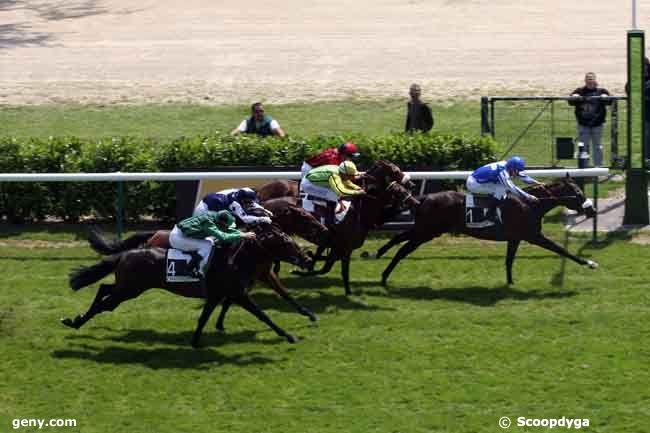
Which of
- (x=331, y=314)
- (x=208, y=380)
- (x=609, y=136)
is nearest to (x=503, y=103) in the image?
(x=609, y=136)

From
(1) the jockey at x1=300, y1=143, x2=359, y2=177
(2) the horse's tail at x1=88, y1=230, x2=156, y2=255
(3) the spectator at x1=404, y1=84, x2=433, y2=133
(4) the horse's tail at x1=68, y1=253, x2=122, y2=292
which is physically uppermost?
(3) the spectator at x1=404, y1=84, x2=433, y2=133

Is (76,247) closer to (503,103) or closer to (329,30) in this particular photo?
(503,103)

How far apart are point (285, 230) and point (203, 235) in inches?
64.2

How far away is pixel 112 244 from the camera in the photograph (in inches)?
480

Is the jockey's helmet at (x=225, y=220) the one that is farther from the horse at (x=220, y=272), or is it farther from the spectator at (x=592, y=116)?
the spectator at (x=592, y=116)

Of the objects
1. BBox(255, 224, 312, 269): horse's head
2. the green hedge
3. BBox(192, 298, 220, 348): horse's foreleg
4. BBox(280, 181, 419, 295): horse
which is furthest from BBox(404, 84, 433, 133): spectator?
BBox(192, 298, 220, 348): horse's foreleg

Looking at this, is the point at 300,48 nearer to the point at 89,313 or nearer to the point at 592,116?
the point at 592,116

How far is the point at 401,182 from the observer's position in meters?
13.5

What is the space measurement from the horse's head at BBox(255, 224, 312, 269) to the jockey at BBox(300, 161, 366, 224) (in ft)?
5.99

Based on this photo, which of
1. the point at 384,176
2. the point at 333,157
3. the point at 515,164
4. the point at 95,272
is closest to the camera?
the point at 95,272

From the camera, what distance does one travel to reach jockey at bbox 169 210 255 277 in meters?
11.4

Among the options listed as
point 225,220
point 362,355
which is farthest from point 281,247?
point 362,355

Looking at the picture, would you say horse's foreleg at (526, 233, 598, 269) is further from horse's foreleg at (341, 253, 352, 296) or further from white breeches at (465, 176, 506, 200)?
horse's foreleg at (341, 253, 352, 296)

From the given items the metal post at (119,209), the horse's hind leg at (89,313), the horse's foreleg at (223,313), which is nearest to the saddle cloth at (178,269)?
the horse's foreleg at (223,313)
